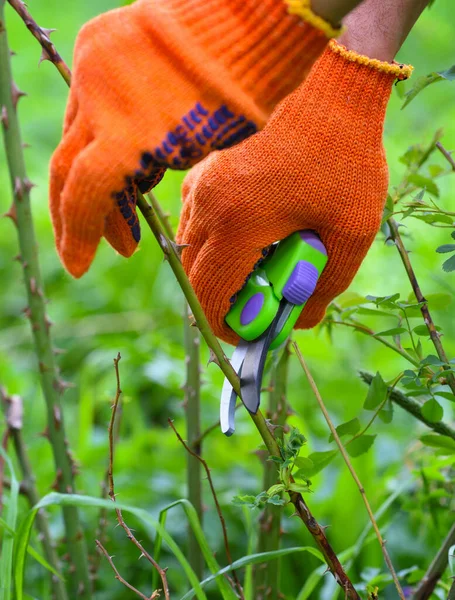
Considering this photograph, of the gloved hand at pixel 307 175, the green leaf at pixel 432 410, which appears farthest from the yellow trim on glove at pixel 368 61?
the green leaf at pixel 432 410

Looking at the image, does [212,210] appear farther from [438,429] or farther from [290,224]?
[438,429]

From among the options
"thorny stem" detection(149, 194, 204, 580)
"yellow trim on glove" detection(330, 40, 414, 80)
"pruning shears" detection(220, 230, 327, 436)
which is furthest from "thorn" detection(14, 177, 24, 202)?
"yellow trim on glove" detection(330, 40, 414, 80)

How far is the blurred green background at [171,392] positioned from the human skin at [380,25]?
323 mm

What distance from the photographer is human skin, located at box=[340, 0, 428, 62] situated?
0.89 metres

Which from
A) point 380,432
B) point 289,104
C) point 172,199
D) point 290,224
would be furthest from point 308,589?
point 172,199

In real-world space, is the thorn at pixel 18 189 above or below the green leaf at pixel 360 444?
above

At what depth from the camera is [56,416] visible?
1.18 metres

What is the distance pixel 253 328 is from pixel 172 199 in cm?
200

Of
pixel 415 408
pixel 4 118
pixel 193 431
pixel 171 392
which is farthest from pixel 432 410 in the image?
pixel 171 392

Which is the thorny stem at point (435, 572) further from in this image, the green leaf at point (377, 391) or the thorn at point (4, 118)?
the thorn at point (4, 118)

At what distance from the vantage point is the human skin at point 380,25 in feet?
2.92

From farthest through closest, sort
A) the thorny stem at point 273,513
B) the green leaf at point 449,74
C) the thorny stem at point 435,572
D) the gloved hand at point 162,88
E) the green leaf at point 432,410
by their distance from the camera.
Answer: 1. the thorny stem at point 273,513
2. the thorny stem at point 435,572
3. the green leaf at point 432,410
4. the green leaf at point 449,74
5. the gloved hand at point 162,88

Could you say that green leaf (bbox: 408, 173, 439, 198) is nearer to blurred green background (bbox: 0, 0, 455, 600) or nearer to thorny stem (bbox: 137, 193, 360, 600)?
blurred green background (bbox: 0, 0, 455, 600)

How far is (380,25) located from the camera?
2.93 feet
